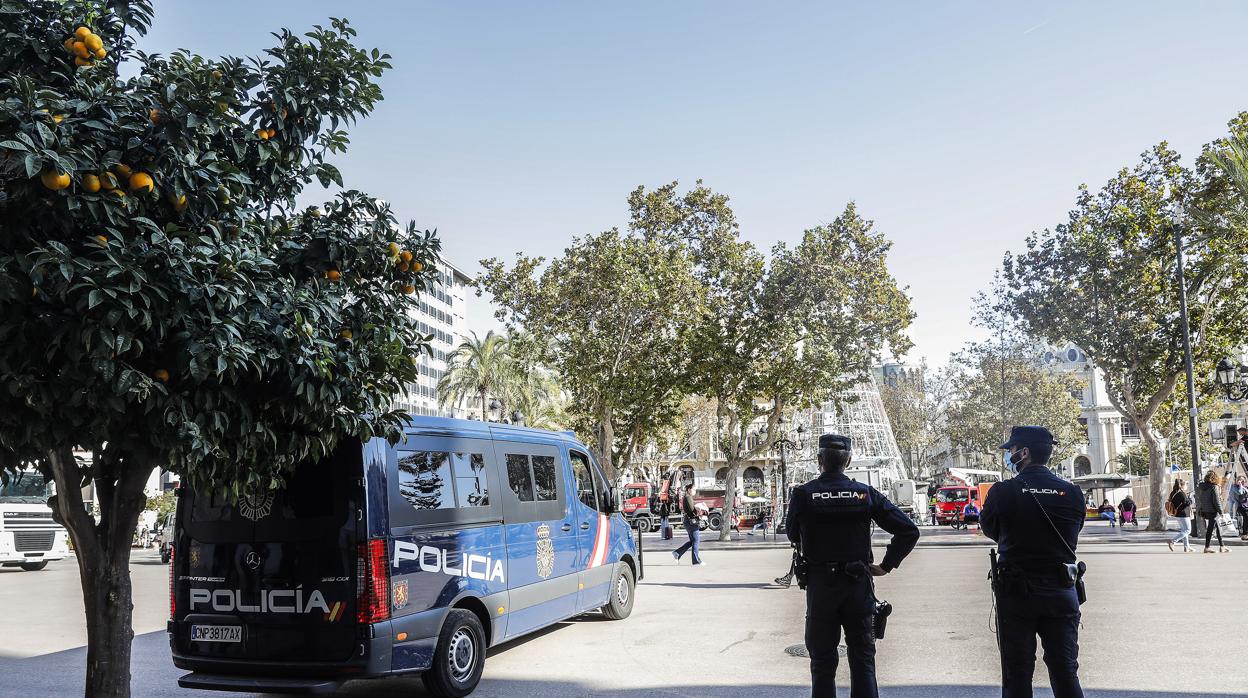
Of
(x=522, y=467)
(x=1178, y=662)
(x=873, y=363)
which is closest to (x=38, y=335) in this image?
(x=522, y=467)

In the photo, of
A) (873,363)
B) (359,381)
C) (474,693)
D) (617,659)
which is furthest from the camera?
(873,363)

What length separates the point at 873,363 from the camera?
33.2 m

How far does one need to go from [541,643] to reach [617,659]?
4.18 feet

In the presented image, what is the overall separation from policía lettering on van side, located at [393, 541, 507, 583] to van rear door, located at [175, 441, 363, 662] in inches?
16.0

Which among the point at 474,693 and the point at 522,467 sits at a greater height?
the point at 522,467

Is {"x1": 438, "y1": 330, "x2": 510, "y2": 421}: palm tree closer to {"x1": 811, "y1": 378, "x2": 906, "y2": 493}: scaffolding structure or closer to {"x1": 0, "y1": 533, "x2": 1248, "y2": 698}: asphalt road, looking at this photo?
{"x1": 811, "y1": 378, "x2": 906, "y2": 493}: scaffolding structure

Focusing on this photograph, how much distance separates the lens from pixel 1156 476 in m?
26.6

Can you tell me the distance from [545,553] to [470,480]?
1.43 metres

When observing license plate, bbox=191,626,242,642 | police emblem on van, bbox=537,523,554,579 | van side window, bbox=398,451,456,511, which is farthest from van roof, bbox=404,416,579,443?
license plate, bbox=191,626,242,642

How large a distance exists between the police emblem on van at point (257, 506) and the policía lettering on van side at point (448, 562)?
3.13 ft

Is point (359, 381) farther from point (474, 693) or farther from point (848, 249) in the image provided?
point (848, 249)

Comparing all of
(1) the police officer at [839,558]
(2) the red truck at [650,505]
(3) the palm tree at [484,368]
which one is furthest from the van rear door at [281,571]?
(3) the palm tree at [484,368]

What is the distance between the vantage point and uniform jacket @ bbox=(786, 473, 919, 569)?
568 centimetres

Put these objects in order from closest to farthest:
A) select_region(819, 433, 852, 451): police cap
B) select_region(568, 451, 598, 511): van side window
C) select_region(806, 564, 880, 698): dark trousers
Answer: select_region(806, 564, 880, 698): dark trousers
select_region(819, 433, 852, 451): police cap
select_region(568, 451, 598, 511): van side window
